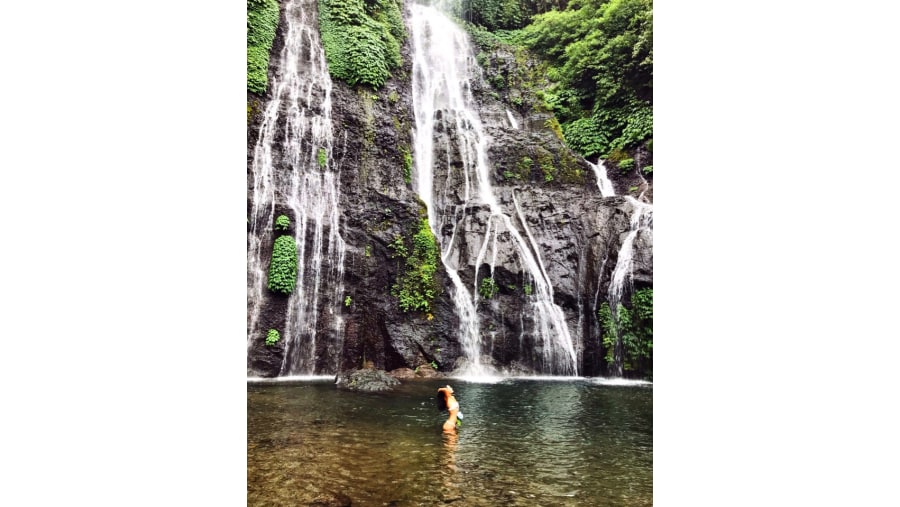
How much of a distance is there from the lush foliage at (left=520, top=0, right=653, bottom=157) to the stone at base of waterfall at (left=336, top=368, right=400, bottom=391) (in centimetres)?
360

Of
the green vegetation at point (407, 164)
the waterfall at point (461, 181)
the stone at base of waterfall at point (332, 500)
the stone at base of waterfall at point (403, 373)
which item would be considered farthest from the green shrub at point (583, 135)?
the stone at base of waterfall at point (332, 500)

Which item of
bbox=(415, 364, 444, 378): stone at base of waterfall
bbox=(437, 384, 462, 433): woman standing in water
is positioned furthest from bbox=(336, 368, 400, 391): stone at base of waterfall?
bbox=(437, 384, 462, 433): woman standing in water

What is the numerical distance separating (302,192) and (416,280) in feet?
5.39

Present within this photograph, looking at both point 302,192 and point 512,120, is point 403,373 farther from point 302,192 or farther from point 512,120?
point 512,120

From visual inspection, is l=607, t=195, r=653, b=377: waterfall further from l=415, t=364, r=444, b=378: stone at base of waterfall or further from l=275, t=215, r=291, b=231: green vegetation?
l=275, t=215, r=291, b=231: green vegetation

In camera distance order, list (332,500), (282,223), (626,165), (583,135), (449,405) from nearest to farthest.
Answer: (332,500)
(449,405)
(282,223)
(626,165)
(583,135)

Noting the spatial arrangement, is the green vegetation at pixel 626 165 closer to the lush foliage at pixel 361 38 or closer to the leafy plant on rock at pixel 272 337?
the lush foliage at pixel 361 38

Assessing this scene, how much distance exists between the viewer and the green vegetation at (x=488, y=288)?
5.90m

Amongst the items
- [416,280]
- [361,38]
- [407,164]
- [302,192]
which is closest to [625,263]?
[416,280]

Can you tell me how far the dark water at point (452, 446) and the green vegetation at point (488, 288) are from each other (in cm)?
113

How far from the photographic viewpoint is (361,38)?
6.28 m
